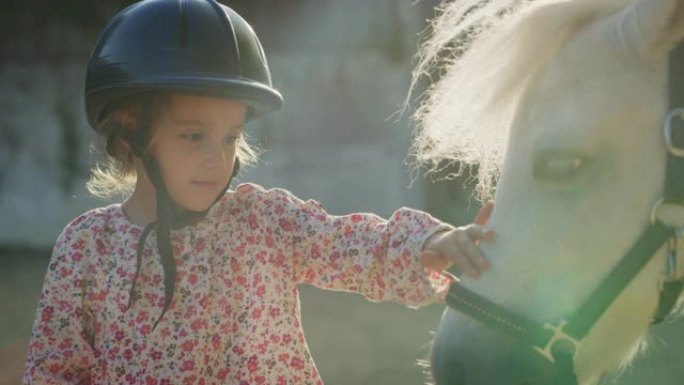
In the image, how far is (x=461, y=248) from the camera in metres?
1.50

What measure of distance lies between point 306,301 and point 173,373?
4.48 meters

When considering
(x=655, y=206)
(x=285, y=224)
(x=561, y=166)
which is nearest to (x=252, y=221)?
(x=285, y=224)

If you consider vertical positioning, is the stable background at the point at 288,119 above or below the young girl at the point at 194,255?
below

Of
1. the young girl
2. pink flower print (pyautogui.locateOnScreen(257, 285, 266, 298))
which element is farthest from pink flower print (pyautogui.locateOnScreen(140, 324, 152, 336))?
pink flower print (pyautogui.locateOnScreen(257, 285, 266, 298))

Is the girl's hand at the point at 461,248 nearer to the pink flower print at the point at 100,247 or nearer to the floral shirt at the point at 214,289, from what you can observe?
the floral shirt at the point at 214,289

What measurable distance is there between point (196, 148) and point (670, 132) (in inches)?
36.8

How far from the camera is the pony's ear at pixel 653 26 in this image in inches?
54.7

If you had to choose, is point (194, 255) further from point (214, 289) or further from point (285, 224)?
point (285, 224)

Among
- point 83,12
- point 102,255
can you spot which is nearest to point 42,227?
point 83,12

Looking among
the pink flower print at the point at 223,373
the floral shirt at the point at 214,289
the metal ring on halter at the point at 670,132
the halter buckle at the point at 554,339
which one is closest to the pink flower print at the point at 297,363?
the floral shirt at the point at 214,289

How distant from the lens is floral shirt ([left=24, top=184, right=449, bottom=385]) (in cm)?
175

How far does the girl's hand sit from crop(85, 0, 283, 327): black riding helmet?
0.50 m

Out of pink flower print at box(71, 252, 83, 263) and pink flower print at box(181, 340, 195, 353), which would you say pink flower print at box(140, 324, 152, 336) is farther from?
pink flower print at box(71, 252, 83, 263)

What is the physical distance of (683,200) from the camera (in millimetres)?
1423
